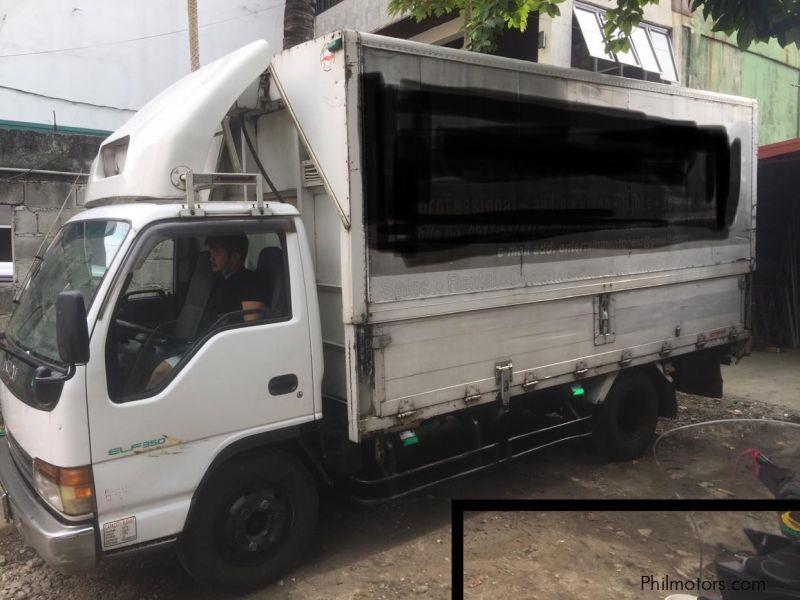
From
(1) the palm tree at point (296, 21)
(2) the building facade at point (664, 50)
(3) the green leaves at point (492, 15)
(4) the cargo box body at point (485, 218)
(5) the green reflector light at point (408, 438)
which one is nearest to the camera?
(4) the cargo box body at point (485, 218)

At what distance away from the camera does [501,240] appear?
416 centimetres

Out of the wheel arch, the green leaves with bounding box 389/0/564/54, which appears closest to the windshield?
the wheel arch

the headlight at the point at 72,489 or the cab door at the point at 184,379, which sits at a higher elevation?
the cab door at the point at 184,379

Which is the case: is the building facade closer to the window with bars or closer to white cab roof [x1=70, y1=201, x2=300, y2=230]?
the window with bars

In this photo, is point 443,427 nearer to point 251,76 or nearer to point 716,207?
point 251,76

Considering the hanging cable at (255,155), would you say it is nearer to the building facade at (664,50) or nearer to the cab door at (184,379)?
the cab door at (184,379)

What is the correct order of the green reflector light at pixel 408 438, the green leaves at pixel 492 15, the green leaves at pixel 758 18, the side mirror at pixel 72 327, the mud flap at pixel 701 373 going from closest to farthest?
the side mirror at pixel 72 327, the green reflector light at pixel 408 438, the green leaves at pixel 758 18, the green leaves at pixel 492 15, the mud flap at pixel 701 373

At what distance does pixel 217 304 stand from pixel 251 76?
4.26ft

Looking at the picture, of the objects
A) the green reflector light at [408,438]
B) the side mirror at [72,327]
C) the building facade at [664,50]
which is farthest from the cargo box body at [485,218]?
the building facade at [664,50]

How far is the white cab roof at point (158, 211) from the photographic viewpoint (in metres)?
3.22

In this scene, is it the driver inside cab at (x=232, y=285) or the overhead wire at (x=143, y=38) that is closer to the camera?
the driver inside cab at (x=232, y=285)

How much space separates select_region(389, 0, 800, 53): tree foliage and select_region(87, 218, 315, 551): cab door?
3571 millimetres

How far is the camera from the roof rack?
329 cm

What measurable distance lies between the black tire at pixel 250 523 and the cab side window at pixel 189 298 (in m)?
0.67
